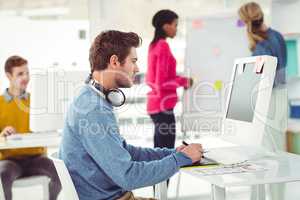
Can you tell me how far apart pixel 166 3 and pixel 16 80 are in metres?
2.72

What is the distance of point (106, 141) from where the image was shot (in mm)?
1672

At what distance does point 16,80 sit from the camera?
10.6 feet

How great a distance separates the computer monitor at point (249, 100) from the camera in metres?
1.98

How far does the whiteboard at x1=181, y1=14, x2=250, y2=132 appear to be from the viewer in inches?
181

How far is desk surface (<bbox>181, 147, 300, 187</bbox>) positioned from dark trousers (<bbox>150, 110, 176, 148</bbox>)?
74.9 inches

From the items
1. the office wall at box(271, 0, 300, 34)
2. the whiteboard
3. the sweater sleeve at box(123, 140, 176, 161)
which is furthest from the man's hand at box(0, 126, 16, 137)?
the office wall at box(271, 0, 300, 34)

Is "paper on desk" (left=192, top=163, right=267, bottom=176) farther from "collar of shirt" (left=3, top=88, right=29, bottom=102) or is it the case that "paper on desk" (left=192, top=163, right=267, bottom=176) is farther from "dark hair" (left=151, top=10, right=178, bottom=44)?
"dark hair" (left=151, top=10, right=178, bottom=44)

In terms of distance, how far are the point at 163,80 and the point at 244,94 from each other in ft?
5.95

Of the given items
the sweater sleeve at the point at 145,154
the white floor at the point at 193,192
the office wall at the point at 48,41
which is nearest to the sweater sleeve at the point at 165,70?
the white floor at the point at 193,192

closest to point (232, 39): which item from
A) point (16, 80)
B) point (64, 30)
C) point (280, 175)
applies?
point (64, 30)

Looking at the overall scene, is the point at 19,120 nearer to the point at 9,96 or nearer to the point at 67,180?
the point at 9,96

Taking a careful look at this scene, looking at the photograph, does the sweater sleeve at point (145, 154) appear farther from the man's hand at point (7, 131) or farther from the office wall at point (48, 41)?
the office wall at point (48, 41)

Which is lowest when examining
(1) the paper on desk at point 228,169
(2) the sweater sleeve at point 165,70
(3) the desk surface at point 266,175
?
(1) the paper on desk at point 228,169

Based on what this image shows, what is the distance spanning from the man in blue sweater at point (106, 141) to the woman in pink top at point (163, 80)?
6.58 feet
